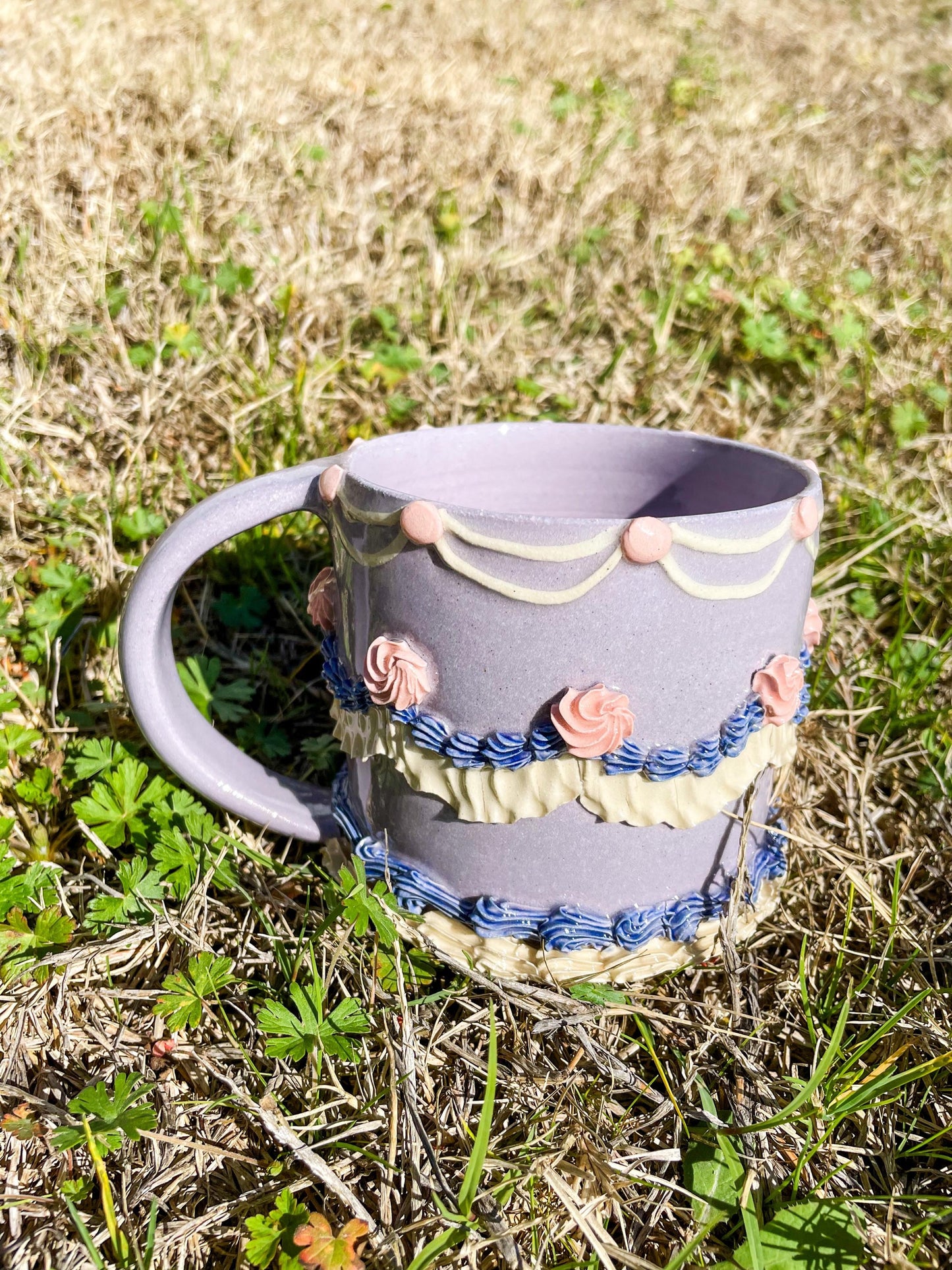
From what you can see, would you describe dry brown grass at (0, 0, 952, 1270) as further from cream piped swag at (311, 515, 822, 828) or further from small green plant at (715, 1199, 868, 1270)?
cream piped swag at (311, 515, 822, 828)

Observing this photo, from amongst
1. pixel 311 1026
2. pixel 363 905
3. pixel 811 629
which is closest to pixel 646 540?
pixel 811 629

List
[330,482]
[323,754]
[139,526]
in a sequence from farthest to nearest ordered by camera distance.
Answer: [139,526] → [323,754] → [330,482]

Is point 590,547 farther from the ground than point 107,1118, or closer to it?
farther from the ground

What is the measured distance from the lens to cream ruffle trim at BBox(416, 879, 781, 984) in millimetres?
1206

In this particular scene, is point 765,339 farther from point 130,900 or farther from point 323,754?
point 130,900

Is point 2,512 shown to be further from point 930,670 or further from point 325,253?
point 930,670

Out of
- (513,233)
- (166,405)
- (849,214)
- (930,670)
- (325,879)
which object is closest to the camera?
(325,879)

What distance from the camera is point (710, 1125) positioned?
3.70 feet

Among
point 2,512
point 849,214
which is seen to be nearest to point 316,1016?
point 2,512

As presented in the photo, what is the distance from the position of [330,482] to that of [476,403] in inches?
43.6

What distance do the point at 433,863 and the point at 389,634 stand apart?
Result: 30 centimetres

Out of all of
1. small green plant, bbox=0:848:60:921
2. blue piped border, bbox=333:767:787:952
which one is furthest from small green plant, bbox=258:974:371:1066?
small green plant, bbox=0:848:60:921

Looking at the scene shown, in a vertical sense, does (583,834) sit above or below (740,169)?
below

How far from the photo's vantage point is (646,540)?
978 mm
